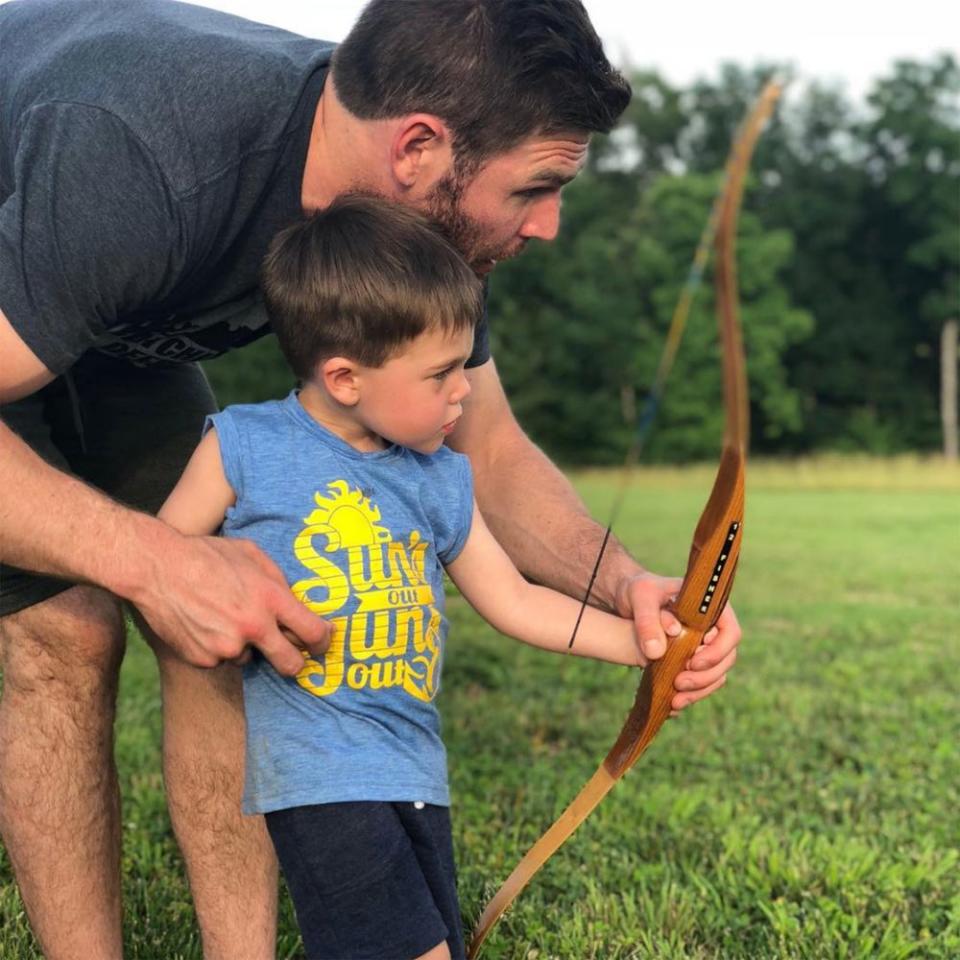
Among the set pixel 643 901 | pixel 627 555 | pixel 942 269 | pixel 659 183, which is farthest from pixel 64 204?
pixel 942 269

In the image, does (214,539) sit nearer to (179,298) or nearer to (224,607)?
(224,607)

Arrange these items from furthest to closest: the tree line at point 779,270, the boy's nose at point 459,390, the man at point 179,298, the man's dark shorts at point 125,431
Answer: the tree line at point 779,270 → the man's dark shorts at point 125,431 → the boy's nose at point 459,390 → the man at point 179,298

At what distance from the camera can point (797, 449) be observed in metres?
48.6

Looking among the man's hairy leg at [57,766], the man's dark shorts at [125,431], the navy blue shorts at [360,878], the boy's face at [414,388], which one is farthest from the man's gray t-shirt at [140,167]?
the navy blue shorts at [360,878]

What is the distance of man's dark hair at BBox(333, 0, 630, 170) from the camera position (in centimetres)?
267

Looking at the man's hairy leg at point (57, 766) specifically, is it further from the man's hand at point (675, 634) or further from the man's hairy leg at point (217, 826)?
the man's hand at point (675, 634)

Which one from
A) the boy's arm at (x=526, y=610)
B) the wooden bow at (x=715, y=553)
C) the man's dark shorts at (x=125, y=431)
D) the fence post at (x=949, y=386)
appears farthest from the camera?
the fence post at (x=949, y=386)

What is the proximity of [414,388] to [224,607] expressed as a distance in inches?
19.4

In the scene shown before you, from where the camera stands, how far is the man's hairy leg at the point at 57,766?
9.05 ft

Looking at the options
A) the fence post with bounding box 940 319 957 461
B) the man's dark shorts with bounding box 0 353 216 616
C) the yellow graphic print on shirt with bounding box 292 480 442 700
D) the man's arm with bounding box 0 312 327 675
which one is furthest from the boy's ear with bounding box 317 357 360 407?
the fence post with bounding box 940 319 957 461

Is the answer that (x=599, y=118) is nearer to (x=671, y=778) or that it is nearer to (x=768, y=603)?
(x=671, y=778)

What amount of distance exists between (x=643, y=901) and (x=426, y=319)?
5.55 ft

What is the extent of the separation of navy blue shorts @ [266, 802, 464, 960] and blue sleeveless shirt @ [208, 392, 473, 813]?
4 cm

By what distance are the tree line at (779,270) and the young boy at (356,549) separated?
38.0 metres
